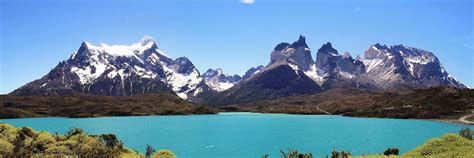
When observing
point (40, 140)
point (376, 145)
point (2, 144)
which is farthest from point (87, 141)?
point (376, 145)

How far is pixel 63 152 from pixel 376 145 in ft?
264

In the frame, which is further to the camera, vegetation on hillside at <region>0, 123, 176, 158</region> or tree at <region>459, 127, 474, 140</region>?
tree at <region>459, 127, 474, 140</region>

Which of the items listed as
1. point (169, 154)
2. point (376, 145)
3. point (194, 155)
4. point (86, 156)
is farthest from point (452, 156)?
point (376, 145)

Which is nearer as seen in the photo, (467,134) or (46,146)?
(46,146)

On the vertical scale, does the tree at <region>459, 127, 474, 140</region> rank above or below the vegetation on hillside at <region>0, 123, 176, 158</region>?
above

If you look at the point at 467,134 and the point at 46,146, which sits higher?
the point at 467,134

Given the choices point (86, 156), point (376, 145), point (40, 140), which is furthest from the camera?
point (376, 145)

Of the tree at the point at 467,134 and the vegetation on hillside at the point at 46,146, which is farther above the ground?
the tree at the point at 467,134

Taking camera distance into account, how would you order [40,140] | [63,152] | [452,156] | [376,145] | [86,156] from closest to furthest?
[452,156] → [86,156] → [63,152] → [40,140] → [376,145]

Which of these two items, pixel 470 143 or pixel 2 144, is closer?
pixel 470 143

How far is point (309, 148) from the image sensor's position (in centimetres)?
10350

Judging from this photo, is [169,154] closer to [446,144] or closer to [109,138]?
[109,138]

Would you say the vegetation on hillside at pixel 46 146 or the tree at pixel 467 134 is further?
the tree at pixel 467 134

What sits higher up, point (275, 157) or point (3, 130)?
point (3, 130)
